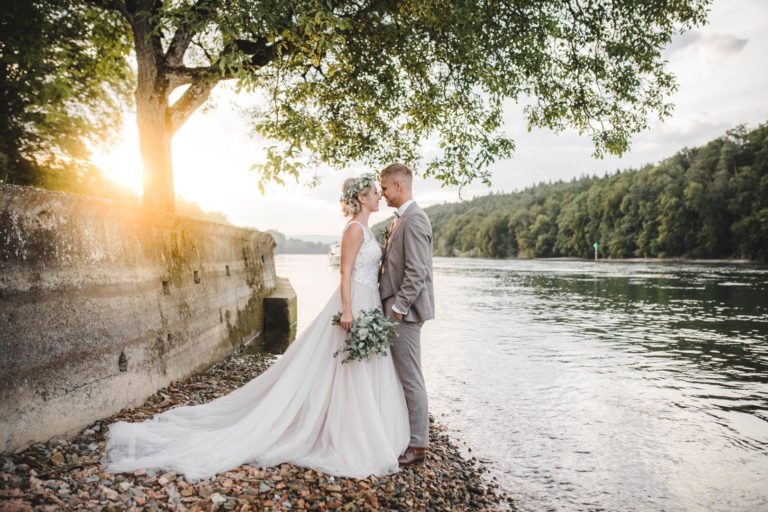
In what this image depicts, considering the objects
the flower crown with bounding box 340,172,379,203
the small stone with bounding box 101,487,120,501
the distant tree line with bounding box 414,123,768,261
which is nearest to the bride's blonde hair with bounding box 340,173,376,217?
the flower crown with bounding box 340,172,379,203

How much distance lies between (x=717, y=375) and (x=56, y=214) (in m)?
11.6

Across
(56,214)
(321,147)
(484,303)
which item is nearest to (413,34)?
(321,147)

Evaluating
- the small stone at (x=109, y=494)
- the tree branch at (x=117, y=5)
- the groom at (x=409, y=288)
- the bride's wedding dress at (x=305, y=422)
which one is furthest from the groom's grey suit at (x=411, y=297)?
the tree branch at (x=117, y=5)

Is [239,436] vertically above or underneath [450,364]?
above

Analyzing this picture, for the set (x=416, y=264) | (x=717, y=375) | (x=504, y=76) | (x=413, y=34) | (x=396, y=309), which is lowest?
(x=717, y=375)

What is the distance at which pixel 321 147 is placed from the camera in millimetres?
10922

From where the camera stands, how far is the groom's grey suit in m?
4.57

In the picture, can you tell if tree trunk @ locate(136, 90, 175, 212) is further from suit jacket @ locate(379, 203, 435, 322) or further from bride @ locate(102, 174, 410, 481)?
suit jacket @ locate(379, 203, 435, 322)

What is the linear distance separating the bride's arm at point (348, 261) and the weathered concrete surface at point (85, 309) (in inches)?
102

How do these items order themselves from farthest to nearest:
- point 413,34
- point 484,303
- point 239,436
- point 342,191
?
point 484,303 < point 413,34 < point 342,191 < point 239,436

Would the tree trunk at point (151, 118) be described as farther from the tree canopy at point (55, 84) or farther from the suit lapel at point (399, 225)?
the suit lapel at point (399, 225)

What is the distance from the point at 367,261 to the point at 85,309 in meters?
2.85

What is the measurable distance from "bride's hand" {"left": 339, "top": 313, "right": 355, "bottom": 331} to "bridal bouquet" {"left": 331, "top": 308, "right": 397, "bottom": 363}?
5 centimetres

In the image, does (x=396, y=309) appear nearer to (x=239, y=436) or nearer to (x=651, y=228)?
(x=239, y=436)
